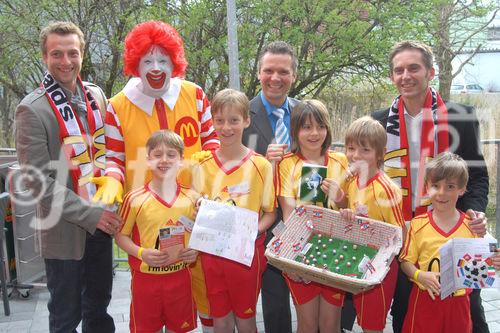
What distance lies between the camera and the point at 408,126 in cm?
348

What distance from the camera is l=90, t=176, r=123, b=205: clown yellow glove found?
311cm

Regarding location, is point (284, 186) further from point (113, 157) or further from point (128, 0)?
point (128, 0)

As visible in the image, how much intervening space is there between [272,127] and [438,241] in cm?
133

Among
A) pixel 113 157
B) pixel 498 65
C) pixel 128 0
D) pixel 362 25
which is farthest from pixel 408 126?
pixel 498 65

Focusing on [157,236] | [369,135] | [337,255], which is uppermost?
[369,135]

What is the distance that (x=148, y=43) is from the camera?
342cm

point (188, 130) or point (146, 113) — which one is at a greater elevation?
point (146, 113)

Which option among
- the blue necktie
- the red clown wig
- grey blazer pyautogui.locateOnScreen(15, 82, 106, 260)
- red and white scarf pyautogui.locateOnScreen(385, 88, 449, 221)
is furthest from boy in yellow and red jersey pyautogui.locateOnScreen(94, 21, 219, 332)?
red and white scarf pyautogui.locateOnScreen(385, 88, 449, 221)

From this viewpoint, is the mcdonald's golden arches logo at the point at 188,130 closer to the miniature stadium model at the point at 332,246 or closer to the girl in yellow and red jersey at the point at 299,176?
the girl in yellow and red jersey at the point at 299,176

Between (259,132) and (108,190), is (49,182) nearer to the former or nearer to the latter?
(108,190)

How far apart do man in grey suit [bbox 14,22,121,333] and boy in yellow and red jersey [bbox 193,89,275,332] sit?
2.09 feet

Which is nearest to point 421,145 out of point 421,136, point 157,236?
point 421,136

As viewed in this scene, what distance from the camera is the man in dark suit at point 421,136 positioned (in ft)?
11.0

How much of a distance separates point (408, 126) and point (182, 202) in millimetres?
1559
